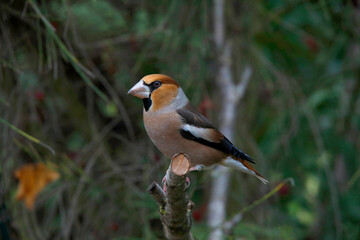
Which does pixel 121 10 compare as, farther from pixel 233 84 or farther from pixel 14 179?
pixel 14 179

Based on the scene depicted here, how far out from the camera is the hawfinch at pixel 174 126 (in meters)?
2.44

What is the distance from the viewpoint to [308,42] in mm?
5023

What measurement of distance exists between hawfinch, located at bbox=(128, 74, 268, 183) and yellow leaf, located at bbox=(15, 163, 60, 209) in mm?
1564

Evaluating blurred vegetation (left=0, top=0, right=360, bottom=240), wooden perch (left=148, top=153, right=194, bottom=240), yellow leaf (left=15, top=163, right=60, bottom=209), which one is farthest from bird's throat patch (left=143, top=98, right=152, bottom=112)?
yellow leaf (left=15, top=163, right=60, bottom=209)

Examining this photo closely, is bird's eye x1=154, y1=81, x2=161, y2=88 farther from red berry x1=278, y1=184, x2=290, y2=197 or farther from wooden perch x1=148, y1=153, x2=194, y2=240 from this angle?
red berry x1=278, y1=184, x2=290, y2=197

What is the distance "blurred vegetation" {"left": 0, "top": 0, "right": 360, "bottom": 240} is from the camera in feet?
12.0

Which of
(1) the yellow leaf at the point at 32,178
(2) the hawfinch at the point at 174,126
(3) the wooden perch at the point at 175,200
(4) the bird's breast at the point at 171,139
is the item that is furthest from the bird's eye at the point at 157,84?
(1) the yellow leaf at the point at 32,178

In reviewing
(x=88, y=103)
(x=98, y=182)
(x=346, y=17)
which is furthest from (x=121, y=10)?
(x=346, y=17)

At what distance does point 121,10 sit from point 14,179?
1830mm

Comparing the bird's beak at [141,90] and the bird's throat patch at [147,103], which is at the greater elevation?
the bird's beak at [141,90]

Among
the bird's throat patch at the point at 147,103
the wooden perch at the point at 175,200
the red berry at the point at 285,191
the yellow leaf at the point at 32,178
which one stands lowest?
the red berry at the point at 285,191

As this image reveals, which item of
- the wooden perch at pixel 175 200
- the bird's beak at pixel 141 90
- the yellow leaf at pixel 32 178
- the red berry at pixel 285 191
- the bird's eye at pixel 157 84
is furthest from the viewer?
the red berry at pixel 285 191

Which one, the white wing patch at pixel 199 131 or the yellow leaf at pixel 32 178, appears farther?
the yellow leaf at pixel 32 178

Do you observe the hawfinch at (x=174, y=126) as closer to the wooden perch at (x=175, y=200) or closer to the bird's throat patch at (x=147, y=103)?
the bird's throat patch at (x=147, y=103)
